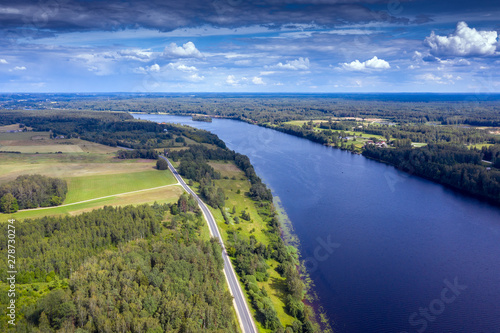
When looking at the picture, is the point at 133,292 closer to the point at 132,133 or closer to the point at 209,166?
the point at 209,166

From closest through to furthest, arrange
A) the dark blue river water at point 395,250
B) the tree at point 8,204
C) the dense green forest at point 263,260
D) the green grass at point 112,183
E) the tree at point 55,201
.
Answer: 1. the dense green forest at point 263,260
2. the dark blue river water at point 395,250
3. the tree at point 8,204
4. the tree at point 55,201
5. the green grass at point 112,183

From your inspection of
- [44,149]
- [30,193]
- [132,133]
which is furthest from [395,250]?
[132,133]

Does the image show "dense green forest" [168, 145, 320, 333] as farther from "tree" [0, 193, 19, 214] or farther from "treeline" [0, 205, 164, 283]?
"tree" [0, 193, 19, 214]

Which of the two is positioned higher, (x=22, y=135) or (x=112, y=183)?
(x=22, y=135)

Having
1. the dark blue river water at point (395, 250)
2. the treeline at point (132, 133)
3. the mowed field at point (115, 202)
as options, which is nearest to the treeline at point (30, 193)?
the mowed field at point (115, 202)

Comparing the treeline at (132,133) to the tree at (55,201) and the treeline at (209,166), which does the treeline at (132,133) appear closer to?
the treeline at (209,166)

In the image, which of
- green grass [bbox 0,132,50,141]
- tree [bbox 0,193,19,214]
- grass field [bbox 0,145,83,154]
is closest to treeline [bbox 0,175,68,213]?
tree [bbox 0,193,19,214]
